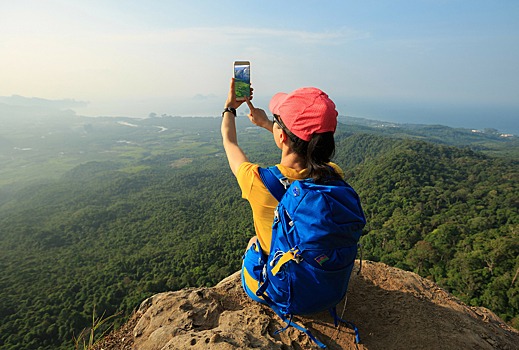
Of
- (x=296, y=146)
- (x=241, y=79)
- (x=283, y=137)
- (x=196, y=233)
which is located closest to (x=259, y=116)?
(x=241, y=79)

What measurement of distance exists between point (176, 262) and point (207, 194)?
39159 millimetres

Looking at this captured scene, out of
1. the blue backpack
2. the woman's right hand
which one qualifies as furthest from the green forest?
Answer: the woman's right hand

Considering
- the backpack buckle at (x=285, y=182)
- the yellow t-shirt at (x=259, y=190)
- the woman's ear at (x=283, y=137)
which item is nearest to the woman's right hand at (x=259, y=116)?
the woman's ear at (x=283, y=137)

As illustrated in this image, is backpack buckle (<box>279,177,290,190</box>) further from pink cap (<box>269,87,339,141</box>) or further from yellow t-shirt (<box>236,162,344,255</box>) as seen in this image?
pink cap (<box>269,87,339,141</box>)

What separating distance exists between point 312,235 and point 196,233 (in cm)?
4870

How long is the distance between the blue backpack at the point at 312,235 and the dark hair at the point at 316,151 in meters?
0.08

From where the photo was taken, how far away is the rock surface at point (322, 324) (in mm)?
2662

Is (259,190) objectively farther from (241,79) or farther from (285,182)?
(241,79)

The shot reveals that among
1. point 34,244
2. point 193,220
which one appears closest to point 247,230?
point 193,220

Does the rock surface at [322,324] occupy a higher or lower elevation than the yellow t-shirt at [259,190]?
lower

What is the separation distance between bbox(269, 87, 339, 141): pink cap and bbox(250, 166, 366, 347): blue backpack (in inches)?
16.9

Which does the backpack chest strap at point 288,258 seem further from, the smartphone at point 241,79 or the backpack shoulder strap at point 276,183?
the smartphone at point 241,79

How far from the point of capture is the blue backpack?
1949mm

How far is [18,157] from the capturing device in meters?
138
